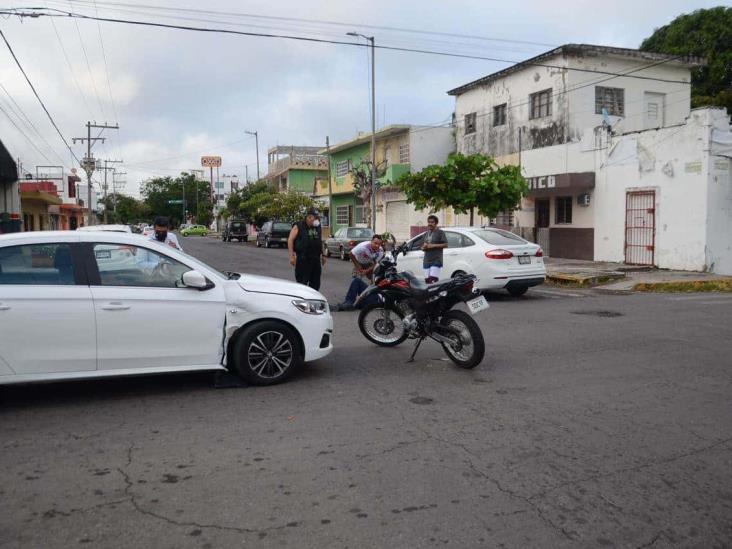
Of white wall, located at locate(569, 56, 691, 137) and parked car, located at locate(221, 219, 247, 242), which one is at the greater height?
white wall, located at locate(569, 56, 691, 137)

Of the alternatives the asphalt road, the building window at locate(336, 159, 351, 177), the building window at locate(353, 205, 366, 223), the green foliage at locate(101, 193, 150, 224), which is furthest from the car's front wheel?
the green foliage at locate(101, 193, 150, 224)

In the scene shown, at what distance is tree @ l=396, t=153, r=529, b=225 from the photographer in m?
19.8

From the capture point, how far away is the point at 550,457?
452cm

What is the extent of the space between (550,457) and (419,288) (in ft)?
10.9

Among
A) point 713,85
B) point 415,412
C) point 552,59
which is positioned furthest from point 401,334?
point 713,85

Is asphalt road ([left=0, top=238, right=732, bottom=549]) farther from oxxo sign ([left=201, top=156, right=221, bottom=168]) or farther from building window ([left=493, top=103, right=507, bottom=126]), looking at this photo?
oxxo sign ([left=201, top=156, right=221, bottom=168])

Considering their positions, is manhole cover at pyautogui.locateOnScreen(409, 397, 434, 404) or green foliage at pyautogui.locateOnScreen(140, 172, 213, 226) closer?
manhole cover at pyautogui.locateOnScreen(409, 397, 434, 404)

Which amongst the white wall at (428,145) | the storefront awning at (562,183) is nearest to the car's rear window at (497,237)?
the storefront awning at (562,183)

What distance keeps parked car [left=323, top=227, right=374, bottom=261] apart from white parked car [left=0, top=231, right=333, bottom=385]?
21093mm

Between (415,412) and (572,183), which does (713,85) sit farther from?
(415,412)

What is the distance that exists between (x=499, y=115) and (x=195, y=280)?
24745 millimetres

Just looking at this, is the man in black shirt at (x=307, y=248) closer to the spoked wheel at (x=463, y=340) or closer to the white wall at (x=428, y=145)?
the spoked wheel at (x=463, y=340)

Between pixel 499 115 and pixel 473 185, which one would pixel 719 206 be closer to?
pixel 473 185

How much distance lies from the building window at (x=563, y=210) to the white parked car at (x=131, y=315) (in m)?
18.3
